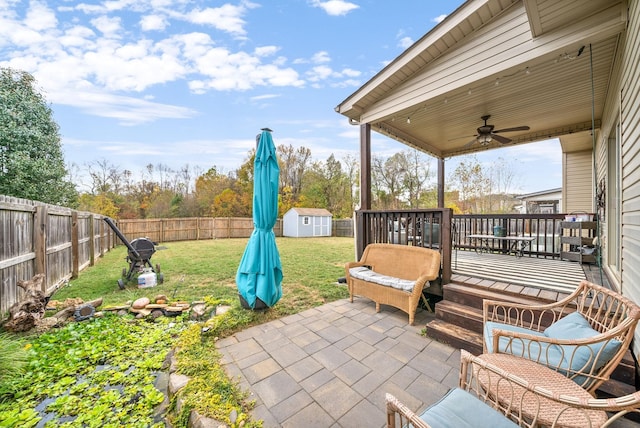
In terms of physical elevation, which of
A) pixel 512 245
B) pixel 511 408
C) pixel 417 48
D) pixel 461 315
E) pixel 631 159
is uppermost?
pixel 417 48

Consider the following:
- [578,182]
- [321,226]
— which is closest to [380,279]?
[578,182]

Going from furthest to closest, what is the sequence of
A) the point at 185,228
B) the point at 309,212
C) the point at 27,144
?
the point at 309,212
the point at 185,228
the point at 27,144

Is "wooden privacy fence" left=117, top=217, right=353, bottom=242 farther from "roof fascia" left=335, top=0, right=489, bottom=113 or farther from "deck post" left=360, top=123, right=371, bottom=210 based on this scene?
"roof fascia" left=335, top=0, right=489, bottom=113

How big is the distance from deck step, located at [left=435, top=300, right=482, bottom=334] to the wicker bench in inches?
11.6

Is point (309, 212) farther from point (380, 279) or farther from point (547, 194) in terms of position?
point (380, 279)

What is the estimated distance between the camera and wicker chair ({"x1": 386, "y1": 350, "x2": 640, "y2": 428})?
98 centimetres

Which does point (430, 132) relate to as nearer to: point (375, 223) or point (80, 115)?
point (375, 223)

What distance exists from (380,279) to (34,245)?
538 cm

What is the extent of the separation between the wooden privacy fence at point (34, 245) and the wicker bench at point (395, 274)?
4574 mm

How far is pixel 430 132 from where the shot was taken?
226 inches

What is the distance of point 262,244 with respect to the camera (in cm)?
332

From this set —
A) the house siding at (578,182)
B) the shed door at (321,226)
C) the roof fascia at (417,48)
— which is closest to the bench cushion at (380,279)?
the roof fascia at (417,48)

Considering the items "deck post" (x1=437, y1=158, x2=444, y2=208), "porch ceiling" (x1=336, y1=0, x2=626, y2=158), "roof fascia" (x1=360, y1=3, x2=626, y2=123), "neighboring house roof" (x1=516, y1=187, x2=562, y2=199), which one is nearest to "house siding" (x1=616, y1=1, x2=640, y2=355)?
"roof fascia" (x1=360, y1=3, x2=626, y2=123)

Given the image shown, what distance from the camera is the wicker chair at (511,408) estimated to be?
978mm
